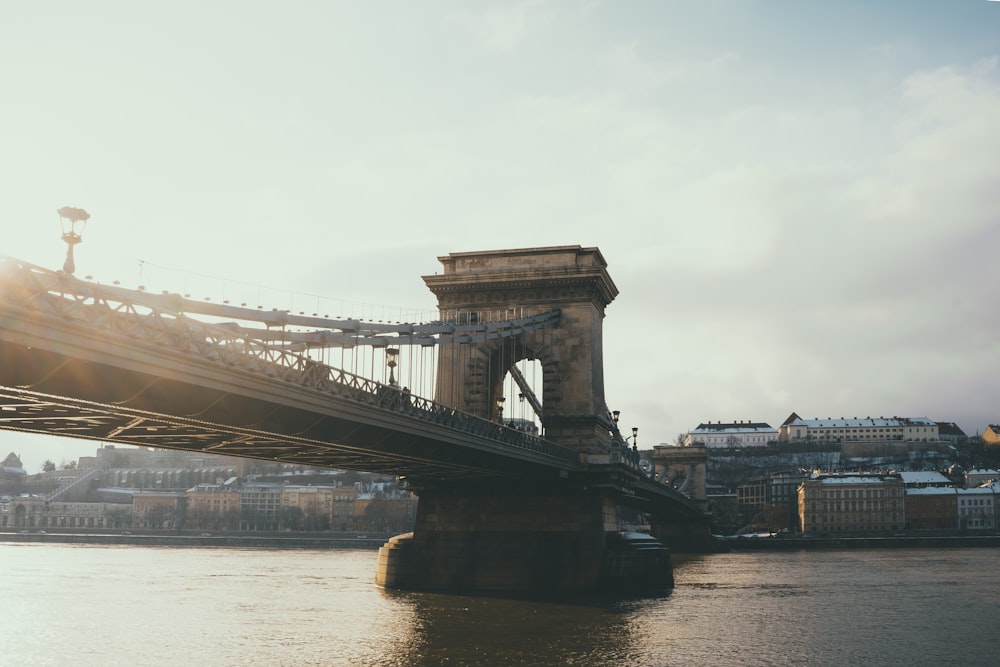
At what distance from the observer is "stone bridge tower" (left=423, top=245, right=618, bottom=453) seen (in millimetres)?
54062

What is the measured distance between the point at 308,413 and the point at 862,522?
14223 centimetres

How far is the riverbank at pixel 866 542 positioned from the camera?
12862 cm

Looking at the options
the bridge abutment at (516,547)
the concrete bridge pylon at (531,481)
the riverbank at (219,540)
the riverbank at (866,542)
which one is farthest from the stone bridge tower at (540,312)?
the riverbank at (219,540)

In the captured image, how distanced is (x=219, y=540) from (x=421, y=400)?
423 feet

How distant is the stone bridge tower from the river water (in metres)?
10.3

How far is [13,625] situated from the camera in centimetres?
4028

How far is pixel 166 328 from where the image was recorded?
72.4 ft

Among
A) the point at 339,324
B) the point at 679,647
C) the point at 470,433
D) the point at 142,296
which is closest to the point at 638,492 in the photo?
the point at 470,433

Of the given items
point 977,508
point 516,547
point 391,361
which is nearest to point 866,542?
point 977,508

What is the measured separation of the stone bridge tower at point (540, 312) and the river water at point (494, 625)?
33.7ft

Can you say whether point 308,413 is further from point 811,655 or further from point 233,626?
point 811,655

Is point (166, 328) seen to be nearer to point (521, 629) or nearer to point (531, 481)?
point (521, 629)

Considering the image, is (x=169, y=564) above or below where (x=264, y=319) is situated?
below

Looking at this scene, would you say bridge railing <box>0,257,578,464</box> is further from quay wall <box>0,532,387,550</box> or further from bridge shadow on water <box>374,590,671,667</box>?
quay wall <box>0,532,387,550</box>
